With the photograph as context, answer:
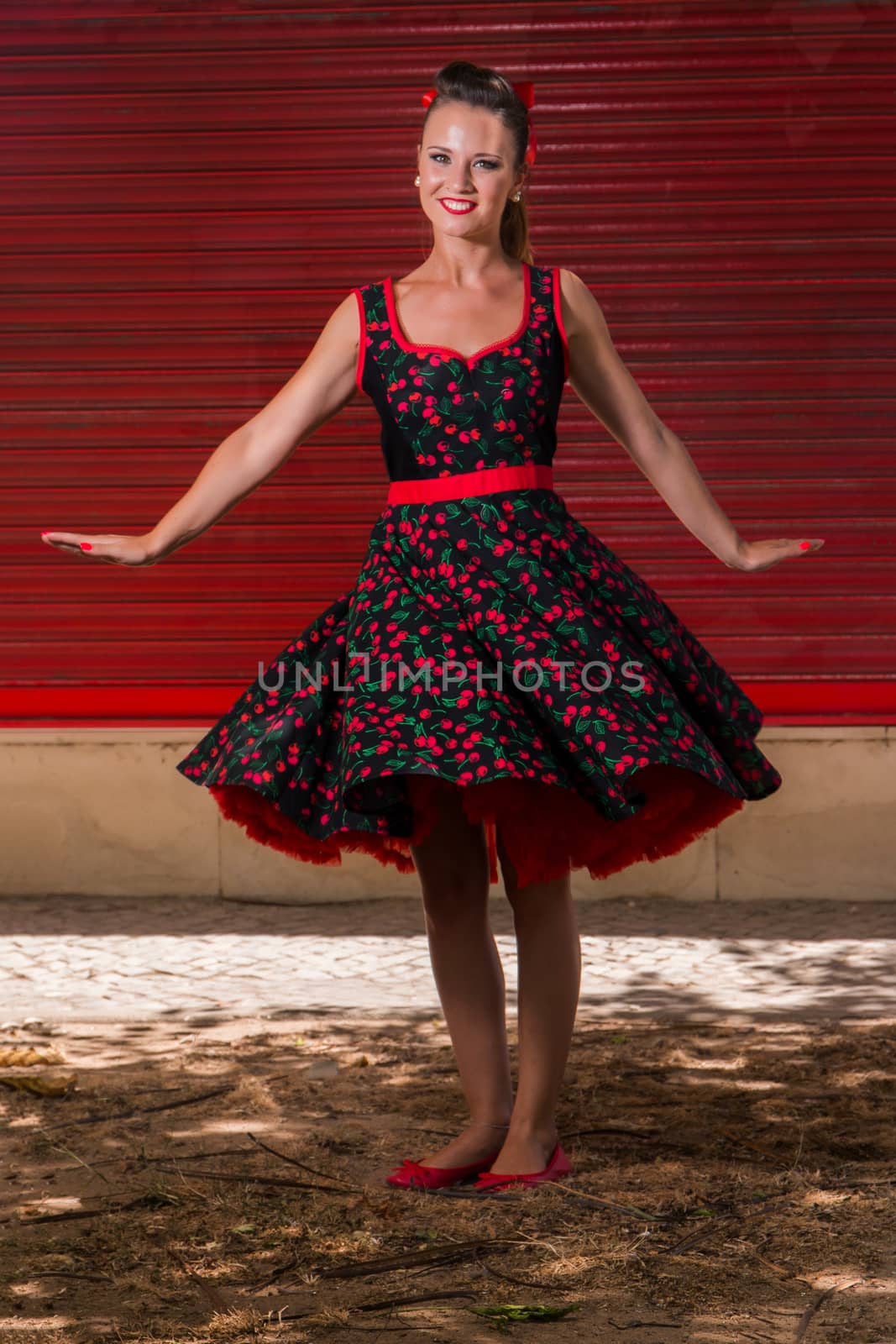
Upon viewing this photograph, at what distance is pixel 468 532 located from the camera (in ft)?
10.9

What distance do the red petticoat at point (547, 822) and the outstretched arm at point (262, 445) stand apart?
1.84ft

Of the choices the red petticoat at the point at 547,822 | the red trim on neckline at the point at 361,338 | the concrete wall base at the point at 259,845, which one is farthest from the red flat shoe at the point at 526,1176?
the concrete wall base at the point at 259,845

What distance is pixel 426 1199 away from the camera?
3385 millimetres

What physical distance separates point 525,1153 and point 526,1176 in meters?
0.05

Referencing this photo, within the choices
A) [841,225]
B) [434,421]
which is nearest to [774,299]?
[841,225]

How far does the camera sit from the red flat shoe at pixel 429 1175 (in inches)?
136

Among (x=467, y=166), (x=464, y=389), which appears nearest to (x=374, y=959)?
(x=464, y=389)

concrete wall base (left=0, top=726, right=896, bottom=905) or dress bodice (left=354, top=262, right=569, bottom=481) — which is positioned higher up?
dress bodice (left=354, top=262, right=569, bottom=481)

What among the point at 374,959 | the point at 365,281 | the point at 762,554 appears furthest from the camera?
the point at 365,281

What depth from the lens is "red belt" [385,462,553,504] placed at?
3.37 meters

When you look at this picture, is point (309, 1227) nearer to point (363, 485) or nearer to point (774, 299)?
point (363, 485)

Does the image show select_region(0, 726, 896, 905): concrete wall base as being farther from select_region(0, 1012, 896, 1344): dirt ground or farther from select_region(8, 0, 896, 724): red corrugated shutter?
select_region(0, 1012, 896, 1344): dirt ground

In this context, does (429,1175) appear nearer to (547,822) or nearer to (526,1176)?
(526,1176)

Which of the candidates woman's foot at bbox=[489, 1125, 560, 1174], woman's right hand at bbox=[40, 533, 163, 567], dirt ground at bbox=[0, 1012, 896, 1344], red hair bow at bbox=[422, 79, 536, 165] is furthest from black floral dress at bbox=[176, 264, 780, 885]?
dirt ground at bbox=[0, 1012, 896, 1344]
